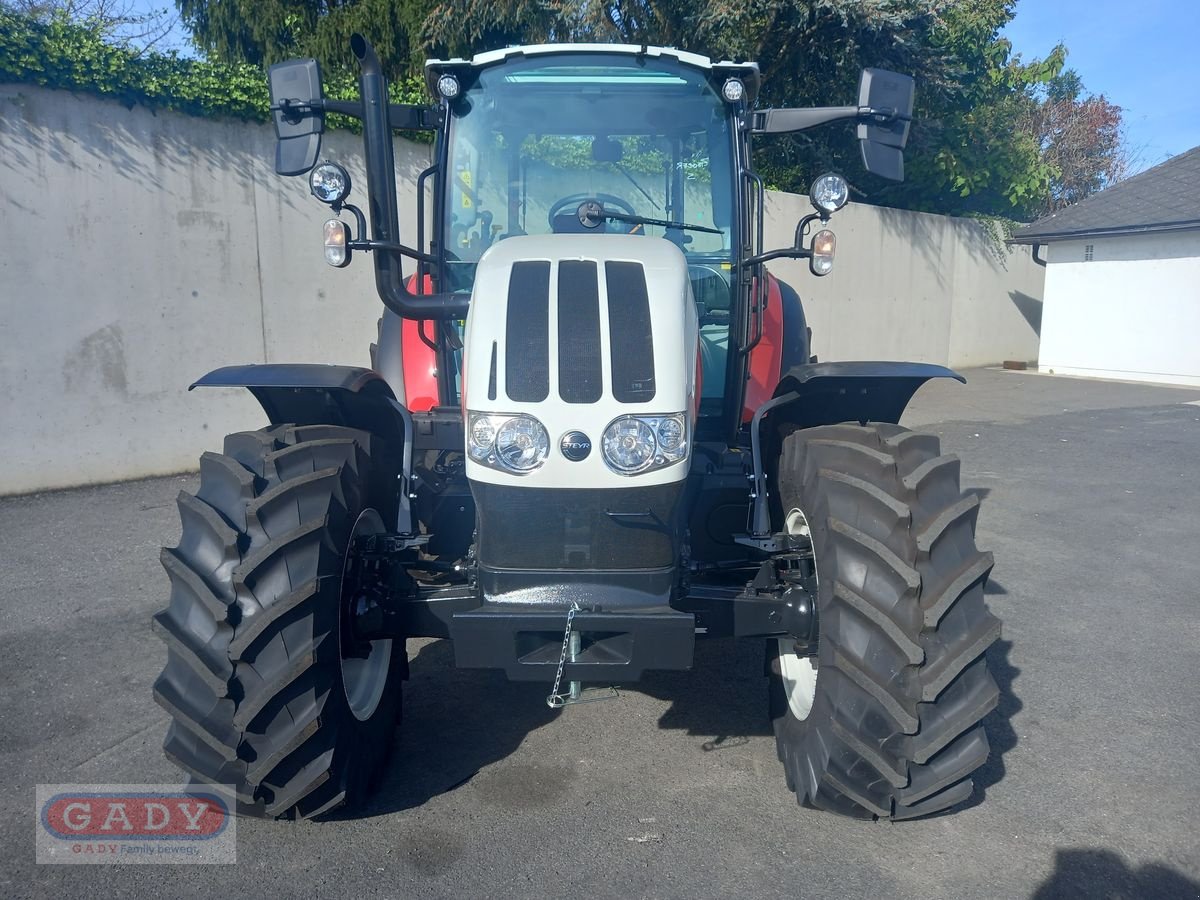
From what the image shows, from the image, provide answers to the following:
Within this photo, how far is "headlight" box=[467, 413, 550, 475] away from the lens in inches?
107

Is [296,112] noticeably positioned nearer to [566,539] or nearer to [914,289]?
[566,539]

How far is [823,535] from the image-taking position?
2885 mm

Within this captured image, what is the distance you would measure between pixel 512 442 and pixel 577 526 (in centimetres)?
31

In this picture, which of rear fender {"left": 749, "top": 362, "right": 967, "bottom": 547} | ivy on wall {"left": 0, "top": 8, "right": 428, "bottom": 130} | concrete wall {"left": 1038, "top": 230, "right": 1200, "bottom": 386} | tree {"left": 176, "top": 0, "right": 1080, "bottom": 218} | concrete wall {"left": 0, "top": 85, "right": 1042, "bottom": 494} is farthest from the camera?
concrete wall {"left": 1038, "top": 230, "right": 1200, "bottom": 386}

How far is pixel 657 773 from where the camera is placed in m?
3.45

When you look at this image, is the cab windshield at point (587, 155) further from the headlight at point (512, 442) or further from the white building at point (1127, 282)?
the white building at point (1127, 282)

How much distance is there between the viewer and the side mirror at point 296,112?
336 cm

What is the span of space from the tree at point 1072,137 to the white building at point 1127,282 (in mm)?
11259

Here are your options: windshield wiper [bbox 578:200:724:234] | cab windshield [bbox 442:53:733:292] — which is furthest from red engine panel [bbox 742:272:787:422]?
windshield wiper [bbox 578:200:724:234]

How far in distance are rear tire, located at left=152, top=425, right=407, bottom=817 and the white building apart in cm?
1728

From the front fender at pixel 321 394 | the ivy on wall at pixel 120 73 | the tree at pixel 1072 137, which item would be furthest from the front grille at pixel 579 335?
the tree at pixel 1072 137

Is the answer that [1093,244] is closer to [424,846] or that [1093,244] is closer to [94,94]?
[94,94]

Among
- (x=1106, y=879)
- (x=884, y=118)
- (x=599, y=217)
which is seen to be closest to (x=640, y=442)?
Answer: (x=599, y=217)

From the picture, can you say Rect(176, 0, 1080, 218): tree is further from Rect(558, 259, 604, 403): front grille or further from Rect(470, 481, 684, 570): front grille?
Rect(470, 481, 684, 570): front grille
